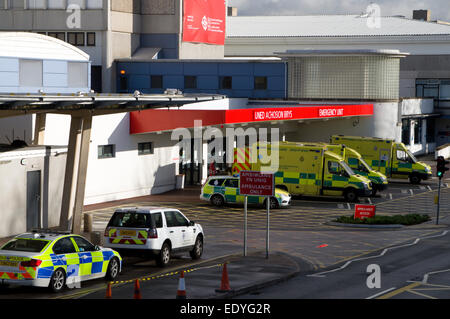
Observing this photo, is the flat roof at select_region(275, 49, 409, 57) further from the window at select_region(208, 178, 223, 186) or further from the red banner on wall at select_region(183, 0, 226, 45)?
the window at select_region(208, 178, 223, 186)

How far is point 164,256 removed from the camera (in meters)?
26.7

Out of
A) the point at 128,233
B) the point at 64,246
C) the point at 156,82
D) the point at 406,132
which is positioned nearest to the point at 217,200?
the point at 128,233

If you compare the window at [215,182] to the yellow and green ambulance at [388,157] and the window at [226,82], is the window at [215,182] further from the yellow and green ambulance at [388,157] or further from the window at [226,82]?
the window at [226,82]

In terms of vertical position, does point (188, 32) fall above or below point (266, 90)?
above

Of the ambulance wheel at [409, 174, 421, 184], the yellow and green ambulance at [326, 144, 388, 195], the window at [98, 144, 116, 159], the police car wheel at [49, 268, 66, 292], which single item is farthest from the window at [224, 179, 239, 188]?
the police car wheel at [49, 268, 66, 292]

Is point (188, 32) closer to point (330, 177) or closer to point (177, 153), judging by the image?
point (177, 153)

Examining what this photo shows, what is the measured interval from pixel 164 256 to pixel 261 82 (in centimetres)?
3891

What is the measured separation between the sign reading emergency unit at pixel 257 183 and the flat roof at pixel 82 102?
14.6 ft

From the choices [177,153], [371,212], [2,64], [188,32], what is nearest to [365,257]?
[371,212]

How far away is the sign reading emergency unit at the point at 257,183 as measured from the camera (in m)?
28.2

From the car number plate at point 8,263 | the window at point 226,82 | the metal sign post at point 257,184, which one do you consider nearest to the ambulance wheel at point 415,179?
the window at point 226,82

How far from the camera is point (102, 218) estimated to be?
37.9 metres

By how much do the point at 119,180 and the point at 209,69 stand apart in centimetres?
2254

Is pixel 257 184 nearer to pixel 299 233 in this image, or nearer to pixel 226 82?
pixel 299 233
